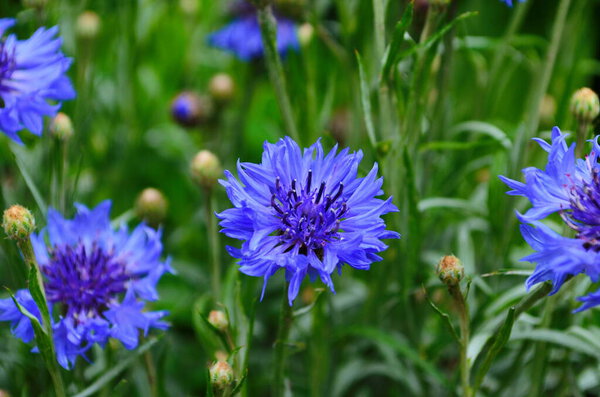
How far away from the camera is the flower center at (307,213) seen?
0.65 m

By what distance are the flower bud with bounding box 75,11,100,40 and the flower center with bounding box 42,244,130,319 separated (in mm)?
396

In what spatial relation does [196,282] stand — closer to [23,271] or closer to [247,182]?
[23,271]

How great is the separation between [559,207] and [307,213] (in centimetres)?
21

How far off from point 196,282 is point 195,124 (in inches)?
10.4

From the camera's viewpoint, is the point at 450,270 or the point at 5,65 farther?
the point at 5,65

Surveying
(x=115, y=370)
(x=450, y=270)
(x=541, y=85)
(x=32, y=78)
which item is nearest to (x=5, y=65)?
(x=32, y=78)

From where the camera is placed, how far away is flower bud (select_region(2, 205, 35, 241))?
0.64 metres

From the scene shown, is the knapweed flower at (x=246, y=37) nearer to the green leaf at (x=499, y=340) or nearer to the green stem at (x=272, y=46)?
the green stem at (x=272, y=46)

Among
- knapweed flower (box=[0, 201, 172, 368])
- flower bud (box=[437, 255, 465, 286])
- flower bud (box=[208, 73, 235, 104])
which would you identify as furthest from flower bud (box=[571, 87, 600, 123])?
flower bud (box=[208, 73, 235, 104])

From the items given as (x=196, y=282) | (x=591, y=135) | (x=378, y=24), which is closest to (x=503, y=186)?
(x=591, y=135)

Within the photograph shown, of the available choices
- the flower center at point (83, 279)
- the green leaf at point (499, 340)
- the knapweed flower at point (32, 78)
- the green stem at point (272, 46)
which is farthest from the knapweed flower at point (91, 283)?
the green leaf at point (499, 340)

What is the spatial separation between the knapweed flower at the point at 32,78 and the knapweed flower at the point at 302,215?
0.28m

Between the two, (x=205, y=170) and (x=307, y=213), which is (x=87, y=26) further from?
(x=307, y=213)

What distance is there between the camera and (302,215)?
0.66 metres
